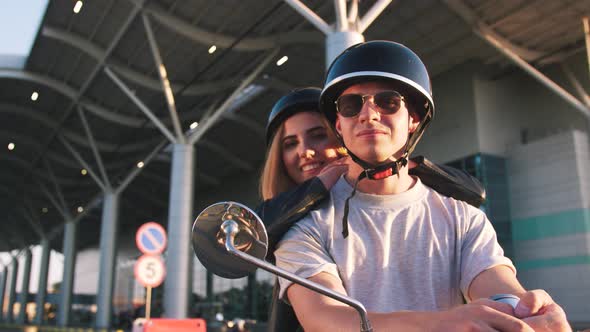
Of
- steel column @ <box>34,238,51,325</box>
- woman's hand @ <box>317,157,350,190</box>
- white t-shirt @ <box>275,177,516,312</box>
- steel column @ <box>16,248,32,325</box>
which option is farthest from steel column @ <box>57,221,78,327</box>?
white t-shirt @ <box>275,177,516,312</box>

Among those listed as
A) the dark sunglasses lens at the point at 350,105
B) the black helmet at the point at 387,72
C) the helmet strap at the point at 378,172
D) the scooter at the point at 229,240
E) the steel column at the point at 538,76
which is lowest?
the scooter at the point at 229,240

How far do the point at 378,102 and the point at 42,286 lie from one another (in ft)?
178

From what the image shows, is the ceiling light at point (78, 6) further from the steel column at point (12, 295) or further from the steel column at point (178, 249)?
the steel column at point (12, 295)

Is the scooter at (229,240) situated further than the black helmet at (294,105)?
No

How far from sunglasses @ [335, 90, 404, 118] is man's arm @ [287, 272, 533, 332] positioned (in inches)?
17.8

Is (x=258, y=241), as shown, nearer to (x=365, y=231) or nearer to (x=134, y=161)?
(x=365, y=231)

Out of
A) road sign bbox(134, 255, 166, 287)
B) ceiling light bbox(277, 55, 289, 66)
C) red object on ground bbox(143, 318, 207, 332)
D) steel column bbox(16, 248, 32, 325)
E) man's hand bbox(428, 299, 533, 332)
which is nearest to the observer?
man's hand bbox(428, 299, 533, 332)


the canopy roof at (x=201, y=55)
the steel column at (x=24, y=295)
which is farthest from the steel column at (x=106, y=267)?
the steel column at (x=24, y=295)

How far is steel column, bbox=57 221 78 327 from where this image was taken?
1529 inches

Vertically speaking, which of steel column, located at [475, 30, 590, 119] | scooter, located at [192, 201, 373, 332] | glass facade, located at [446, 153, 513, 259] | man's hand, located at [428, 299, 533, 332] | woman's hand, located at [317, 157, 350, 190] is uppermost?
steel column, located at [475, 30, 590, 119]

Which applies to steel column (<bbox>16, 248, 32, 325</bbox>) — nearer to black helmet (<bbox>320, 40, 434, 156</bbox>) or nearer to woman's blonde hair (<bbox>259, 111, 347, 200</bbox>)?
woman's blonde hair (<bbox>259, 111, 347, 200</bbox>)

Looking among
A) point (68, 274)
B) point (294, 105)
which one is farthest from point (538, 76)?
point (68, 274)

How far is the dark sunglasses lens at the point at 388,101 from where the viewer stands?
159 cm

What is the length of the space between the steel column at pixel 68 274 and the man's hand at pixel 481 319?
40.9m
